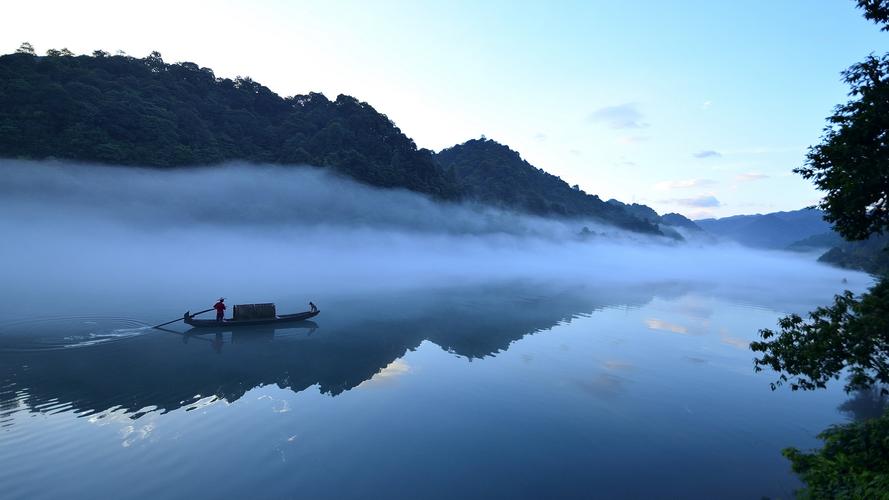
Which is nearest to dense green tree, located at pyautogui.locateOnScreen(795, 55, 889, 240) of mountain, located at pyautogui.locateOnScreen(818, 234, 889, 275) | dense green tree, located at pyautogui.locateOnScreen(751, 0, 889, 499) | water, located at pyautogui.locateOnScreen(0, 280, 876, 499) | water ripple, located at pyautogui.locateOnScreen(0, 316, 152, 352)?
dense green tree, located at pyautogui.locateOnScreen(751, 0, 889, 499)

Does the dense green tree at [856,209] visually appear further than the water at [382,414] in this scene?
No

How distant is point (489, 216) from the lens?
171 meters

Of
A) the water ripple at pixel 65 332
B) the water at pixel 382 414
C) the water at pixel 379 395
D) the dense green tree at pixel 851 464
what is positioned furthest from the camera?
the water ripple at pixel 65 332

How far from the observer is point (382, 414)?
21.0 metres

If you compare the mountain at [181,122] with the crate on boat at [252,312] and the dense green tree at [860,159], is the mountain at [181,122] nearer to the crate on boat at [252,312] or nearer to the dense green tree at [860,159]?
the crate on boat at [252,312]

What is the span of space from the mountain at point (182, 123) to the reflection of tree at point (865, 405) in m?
112

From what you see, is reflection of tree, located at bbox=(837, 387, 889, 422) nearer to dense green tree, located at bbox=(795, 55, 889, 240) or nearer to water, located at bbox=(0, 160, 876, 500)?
water, located at bbox=(0, 160, 876, 500)

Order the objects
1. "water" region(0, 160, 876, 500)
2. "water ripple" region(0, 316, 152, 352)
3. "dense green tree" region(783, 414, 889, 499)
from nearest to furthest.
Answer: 1. "dense green tree" region(783, 414, 889, 499)
2. "water" region(0, 160, 876, 500)
3. "water ripple" region(0, 316, 152, 352)

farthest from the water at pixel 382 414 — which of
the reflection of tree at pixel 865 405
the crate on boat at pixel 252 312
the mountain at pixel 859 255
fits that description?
the mountain at pixel 859 255

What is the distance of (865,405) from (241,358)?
40737 millimetres

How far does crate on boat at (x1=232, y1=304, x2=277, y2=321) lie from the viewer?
36.0 metres

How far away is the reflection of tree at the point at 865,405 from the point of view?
2308cm

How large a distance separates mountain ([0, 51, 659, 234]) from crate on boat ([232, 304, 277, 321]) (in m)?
71.4

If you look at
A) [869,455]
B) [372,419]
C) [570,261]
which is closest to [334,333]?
[372,419]
